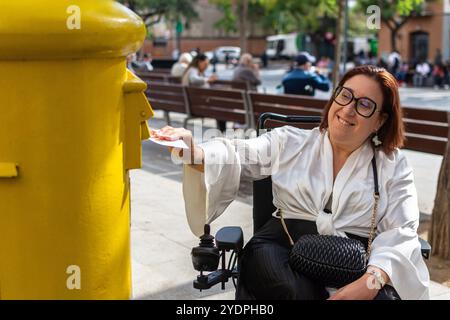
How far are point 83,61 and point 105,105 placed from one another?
→ 0.17 metres

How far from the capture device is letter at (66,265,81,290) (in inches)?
93.9

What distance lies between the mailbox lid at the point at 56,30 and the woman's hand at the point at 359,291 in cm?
124

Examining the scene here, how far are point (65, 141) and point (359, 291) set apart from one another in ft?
3.99

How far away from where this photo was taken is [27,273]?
2.37 meters

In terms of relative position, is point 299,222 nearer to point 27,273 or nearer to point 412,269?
point 412,269

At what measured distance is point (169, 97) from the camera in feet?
39.4

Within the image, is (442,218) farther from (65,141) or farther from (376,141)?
(65,141)

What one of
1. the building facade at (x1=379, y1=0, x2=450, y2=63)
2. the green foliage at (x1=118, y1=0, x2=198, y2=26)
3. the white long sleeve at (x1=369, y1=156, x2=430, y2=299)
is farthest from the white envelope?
the building facade at (x1=379, y1=0, x2=450, y2=63)

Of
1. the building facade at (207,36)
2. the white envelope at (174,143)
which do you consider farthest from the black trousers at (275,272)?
A: the building facade at (207,36)

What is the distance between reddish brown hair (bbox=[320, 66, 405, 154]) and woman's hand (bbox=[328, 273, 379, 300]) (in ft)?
2.02

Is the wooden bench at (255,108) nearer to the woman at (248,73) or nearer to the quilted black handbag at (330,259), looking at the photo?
the woman at (248,73)

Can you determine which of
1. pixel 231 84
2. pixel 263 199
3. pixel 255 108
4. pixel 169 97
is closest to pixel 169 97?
pixel 169 97

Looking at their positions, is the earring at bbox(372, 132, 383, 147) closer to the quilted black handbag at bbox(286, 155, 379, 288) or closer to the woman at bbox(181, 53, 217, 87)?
the quilted black handbag at bbox(286, 155, 379, 288)
